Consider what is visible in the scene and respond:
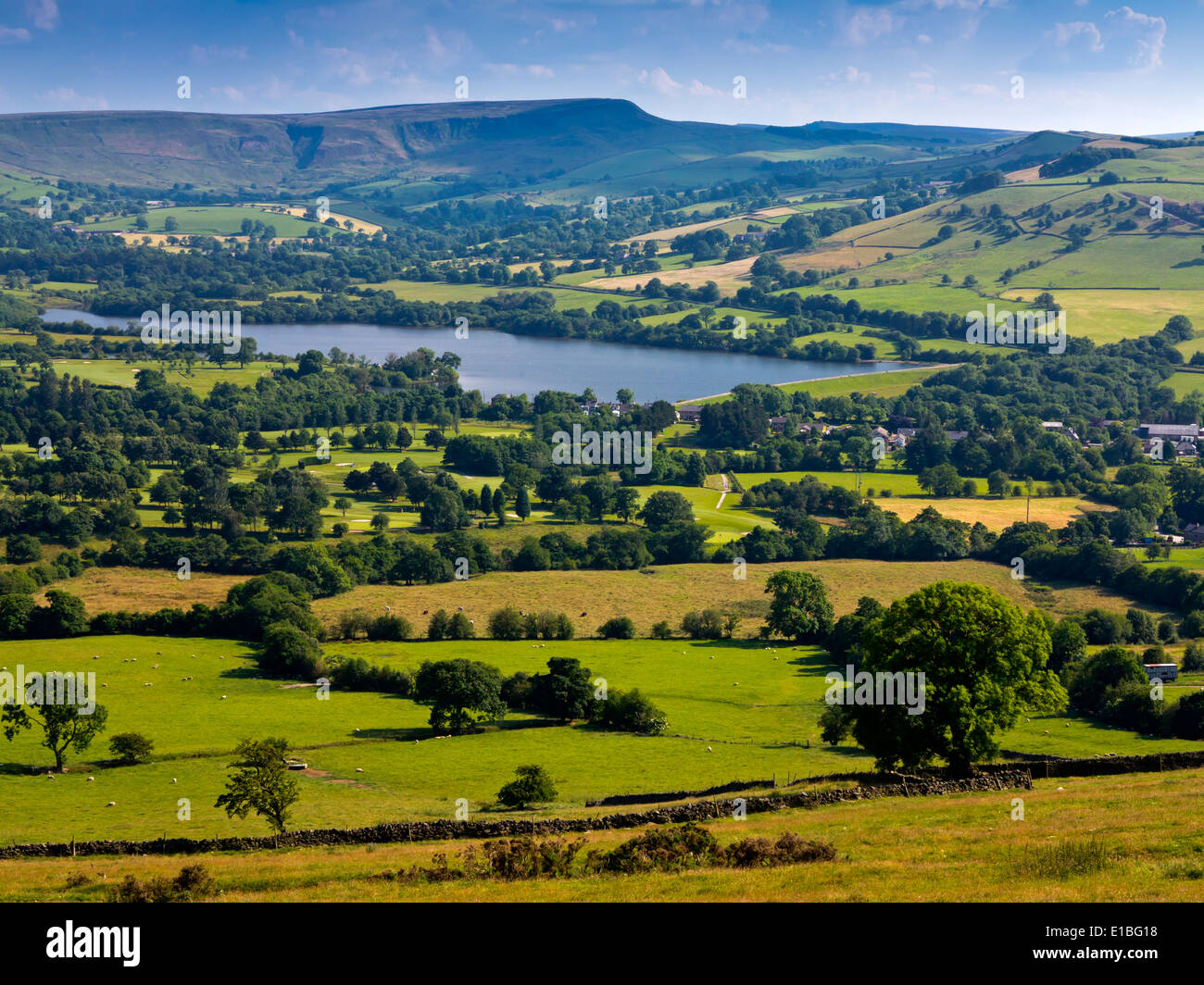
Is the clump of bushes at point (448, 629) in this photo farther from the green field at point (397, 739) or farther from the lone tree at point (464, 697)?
the lone tree at point (464, 697)

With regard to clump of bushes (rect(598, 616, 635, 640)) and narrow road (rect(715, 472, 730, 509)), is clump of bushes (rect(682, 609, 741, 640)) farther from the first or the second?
narrow road (rect(715, 472, 730, 509))

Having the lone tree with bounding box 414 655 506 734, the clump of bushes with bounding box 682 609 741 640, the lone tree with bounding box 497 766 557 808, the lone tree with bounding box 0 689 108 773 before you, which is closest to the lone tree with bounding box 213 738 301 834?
the lone tree with bounding box 497 766 557 808

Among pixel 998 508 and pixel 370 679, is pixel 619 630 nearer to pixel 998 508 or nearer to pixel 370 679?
pixel 370 679

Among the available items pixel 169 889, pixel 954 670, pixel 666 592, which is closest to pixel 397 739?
pixel 954 670

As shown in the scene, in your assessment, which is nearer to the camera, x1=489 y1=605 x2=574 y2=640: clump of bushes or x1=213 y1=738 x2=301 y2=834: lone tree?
x1=213 y1=738 x2=301 y2=834: lone tree

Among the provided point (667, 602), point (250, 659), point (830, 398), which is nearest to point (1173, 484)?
point (830, 398)

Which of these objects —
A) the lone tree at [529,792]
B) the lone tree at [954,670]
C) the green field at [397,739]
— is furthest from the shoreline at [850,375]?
the lone tree at [954,670]
